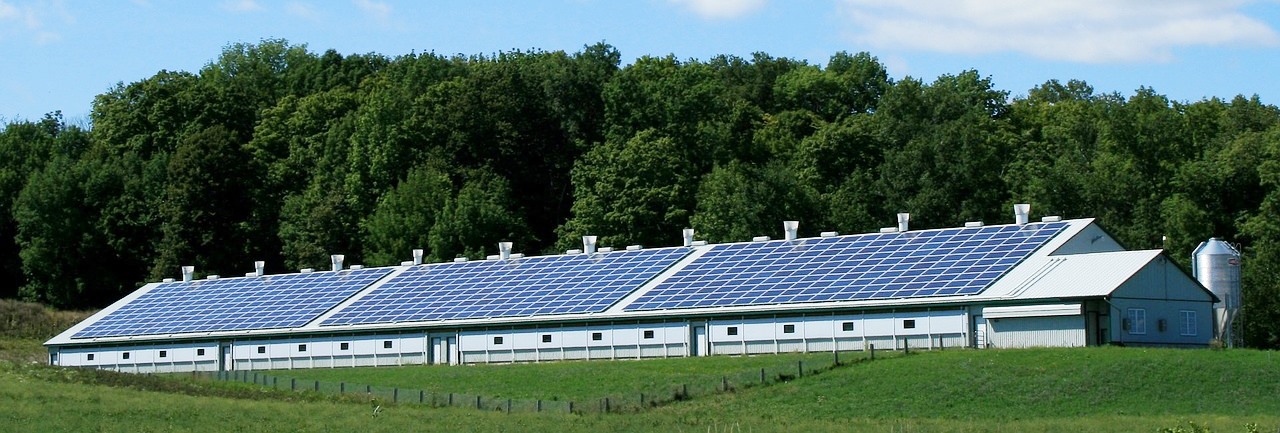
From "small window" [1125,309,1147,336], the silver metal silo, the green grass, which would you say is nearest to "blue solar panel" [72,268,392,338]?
the green grass

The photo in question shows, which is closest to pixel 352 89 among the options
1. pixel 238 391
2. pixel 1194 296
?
pixel 238 391

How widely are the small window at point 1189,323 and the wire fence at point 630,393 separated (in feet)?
37.0

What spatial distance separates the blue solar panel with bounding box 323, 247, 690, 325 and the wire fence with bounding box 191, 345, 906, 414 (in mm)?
12544

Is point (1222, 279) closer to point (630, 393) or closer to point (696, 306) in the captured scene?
point (696, 306)

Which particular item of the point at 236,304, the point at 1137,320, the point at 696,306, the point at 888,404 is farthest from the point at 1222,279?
the point at 236,304

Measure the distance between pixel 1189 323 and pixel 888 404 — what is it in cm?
1838

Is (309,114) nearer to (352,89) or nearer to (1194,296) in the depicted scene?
(352,89)

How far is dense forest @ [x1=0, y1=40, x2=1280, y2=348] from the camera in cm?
10581

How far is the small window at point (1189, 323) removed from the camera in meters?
69.2

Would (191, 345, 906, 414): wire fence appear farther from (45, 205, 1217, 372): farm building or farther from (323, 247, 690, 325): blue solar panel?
(323, 247, 690, 325): blue solar panel

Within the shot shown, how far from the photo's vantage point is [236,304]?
92125 mm

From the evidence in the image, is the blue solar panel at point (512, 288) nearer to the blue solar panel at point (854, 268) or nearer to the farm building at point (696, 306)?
the farm building at point (696, 306)

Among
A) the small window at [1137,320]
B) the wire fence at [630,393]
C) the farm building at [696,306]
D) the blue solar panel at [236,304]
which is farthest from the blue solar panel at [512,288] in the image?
the small window at [1137,320]

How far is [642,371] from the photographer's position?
6862 centimetres
